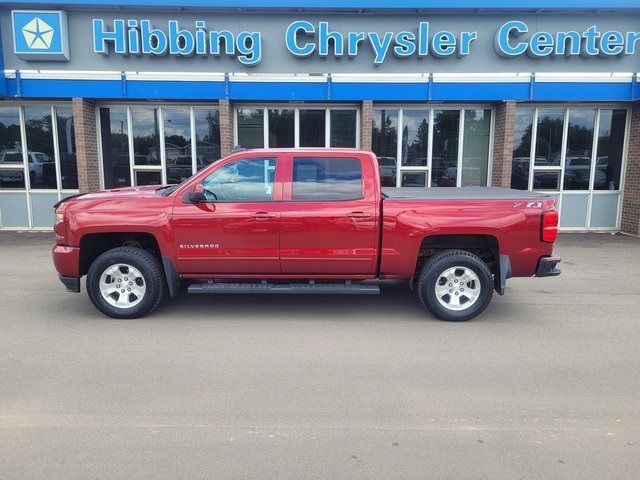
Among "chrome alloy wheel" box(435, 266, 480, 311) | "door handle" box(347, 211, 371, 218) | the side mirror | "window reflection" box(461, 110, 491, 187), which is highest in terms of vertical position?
"window reflection" box(461, 110, 491, 187)

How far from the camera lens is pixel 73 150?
11758 mm

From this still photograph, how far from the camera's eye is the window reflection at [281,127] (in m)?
11.8

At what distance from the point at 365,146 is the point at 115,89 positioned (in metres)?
5.80

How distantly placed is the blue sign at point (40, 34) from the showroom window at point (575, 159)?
34.7 feet

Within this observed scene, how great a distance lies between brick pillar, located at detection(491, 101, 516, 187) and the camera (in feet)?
36.9

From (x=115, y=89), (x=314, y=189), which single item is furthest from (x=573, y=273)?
(x=115, y=89)

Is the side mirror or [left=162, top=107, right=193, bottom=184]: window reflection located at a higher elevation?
[left=162, top=107, right=193, bottom=184]: window reflection

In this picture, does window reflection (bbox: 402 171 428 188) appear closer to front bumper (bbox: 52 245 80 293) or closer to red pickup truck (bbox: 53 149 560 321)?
red pickup truck (bbox: 53 149 560 321)

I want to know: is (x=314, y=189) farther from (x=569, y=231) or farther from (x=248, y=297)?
(x=569, y=231)

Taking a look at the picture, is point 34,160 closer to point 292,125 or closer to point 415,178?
point 292,125

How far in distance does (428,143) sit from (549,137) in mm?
2996

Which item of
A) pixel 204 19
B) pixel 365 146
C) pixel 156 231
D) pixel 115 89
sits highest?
pixel 204 19

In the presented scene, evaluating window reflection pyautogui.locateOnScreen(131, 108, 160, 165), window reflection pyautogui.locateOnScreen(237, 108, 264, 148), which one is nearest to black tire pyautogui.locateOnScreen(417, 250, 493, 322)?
window reflection pyautogui.locateOnScreen(237, 108, 264, 148)

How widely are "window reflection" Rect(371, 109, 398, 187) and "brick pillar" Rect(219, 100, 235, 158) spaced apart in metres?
3.39
